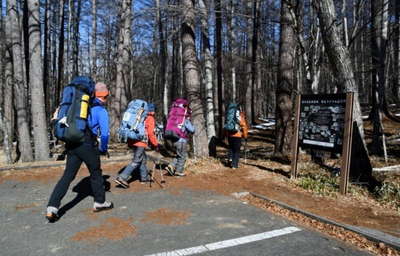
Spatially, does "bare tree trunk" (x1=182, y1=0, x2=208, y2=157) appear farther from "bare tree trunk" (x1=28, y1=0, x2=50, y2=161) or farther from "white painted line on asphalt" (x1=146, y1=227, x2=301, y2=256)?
"white painted line on asphalt" (x1=146, y1=227, x2=301, y2=256)

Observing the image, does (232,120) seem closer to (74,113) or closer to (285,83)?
(285,83)

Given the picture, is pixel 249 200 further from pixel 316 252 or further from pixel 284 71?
pixel 284 71

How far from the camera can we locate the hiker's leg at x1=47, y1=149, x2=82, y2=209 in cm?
419

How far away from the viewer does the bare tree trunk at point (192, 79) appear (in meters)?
9.06

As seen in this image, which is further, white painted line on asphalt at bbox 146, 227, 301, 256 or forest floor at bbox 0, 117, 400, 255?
forest floor at bbox 0, 117, 400, 255

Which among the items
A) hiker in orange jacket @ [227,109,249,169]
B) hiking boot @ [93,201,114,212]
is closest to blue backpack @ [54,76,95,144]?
hiking boot @ [93,201,114,212]

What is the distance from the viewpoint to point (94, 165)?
14.5ft

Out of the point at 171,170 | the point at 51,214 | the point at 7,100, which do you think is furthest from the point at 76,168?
the point at 7,100

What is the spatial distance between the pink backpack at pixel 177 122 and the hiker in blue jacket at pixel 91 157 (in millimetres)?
2374

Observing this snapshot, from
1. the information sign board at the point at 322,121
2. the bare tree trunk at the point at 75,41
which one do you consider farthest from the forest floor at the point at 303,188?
the bare tree trunk at the point at 75,41

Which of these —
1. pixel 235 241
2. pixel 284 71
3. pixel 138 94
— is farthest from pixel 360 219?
pixel 138 94

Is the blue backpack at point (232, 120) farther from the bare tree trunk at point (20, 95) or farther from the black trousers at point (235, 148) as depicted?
the bare tree trunk at point (20, 95)

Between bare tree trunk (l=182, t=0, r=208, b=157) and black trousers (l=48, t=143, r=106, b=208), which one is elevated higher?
bare tree trunk (l=182, t=0, r=208, b=157)

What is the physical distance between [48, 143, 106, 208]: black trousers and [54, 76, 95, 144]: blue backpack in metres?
0.18
